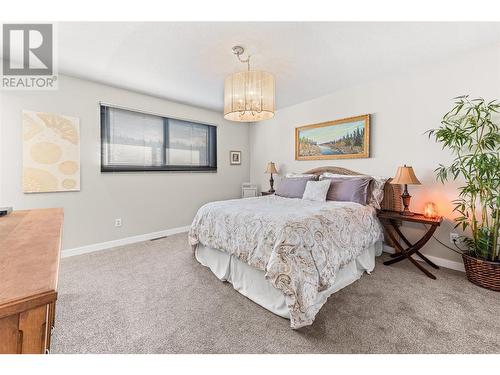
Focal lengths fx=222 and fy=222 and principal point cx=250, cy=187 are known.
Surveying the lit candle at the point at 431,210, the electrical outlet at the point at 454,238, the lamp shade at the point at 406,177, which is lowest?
the electrical outlet at the point at 454,238

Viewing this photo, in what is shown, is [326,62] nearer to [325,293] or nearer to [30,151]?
[325,293]

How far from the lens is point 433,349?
1349mm

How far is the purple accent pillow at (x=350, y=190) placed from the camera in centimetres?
275

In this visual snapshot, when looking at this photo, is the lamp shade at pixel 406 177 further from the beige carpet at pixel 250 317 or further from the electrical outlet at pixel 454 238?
the beige carpet at pixel 250 317

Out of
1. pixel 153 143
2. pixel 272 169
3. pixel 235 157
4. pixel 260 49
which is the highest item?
pixel 260 49

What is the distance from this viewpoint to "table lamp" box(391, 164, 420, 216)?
248 cm

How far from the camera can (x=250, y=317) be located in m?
1.68

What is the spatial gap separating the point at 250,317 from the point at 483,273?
2233 millimetres

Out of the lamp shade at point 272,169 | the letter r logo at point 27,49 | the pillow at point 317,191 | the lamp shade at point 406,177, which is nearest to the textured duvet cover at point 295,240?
the pillow at point 317,191

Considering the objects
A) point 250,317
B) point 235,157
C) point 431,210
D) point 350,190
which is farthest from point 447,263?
point 235,157

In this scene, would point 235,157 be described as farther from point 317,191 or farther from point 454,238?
point 454,238

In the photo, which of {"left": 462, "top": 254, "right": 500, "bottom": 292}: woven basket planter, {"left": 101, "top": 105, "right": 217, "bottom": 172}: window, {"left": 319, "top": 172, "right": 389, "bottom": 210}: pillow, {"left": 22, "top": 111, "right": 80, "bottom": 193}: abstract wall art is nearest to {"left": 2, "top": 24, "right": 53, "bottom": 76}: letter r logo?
{"left": 22, "top": 111, "right": 80, "bottom": 193}: abstract wall art
